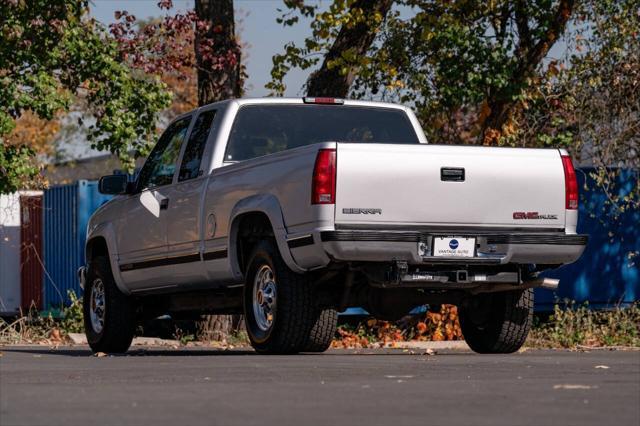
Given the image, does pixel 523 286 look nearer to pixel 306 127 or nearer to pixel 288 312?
pixel 288 312

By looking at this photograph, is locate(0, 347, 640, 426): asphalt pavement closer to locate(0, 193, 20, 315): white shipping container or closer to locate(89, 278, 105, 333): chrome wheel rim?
locate(89, 278, 105, 333): chrome wheel rim

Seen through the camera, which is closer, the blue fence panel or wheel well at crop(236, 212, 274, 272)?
wheel well at crop(236, 212, 274, 272)

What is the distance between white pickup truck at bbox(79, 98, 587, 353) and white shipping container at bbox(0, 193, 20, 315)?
1022cm

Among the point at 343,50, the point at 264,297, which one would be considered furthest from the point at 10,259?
the point at 264,297

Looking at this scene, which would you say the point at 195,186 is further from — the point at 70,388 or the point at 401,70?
the point at 401,70

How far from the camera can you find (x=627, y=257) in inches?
796

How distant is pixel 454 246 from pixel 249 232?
5.74ft

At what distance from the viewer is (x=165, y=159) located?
44.2ft

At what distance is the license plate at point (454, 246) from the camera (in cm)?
1092

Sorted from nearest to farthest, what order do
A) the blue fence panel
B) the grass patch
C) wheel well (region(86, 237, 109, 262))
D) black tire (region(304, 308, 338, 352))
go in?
black tire (region(304, 308, 338, 352)), wheel well (region(86, 237, 109, 262)), the grass patch, the blue fence panel

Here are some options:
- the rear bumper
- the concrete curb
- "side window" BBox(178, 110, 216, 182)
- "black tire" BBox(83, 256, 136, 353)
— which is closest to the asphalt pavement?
the rear bumper

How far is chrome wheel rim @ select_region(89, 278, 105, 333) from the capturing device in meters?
14.1

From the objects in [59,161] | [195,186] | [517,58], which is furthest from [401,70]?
[59,161]

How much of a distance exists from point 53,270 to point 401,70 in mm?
6192
